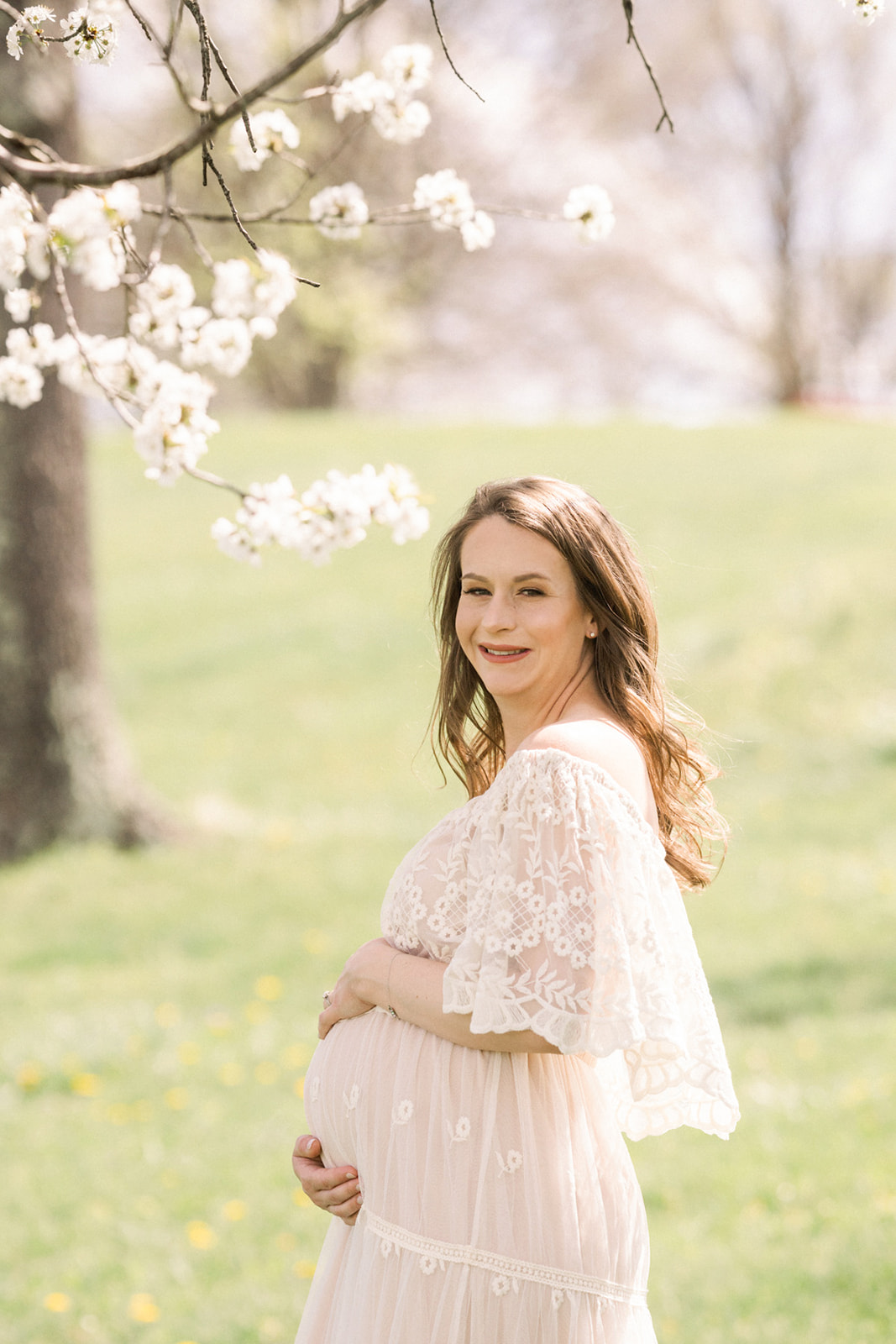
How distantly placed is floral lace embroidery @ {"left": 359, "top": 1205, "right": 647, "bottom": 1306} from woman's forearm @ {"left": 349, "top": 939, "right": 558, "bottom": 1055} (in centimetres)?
30

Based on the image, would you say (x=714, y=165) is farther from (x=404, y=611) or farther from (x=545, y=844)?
(x=545, y=844)

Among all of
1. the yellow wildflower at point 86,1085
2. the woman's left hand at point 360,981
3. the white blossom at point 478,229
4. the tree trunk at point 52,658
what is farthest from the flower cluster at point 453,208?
the tree trunk at point 52,658

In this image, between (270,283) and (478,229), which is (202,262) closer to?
(270,283)

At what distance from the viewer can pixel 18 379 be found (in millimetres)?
2529

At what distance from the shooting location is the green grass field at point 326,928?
3.88 metres

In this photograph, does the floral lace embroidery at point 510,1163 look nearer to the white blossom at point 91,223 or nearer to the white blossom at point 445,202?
→ the white blossom at point 91,223

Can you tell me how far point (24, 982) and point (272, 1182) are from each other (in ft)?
7.77

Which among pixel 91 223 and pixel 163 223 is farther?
pixel 163 223

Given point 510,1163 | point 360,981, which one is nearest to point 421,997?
point 360,981

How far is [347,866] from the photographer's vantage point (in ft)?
24.8

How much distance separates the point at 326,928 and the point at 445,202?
4.76 meters

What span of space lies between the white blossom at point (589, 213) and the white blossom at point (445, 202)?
191mm

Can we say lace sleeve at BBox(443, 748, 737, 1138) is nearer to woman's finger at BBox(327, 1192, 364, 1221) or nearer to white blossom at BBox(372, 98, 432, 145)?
woman's finger at BBox(327, 1192, 364, 1221)

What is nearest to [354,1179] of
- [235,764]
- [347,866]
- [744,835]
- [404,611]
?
[347,866]
